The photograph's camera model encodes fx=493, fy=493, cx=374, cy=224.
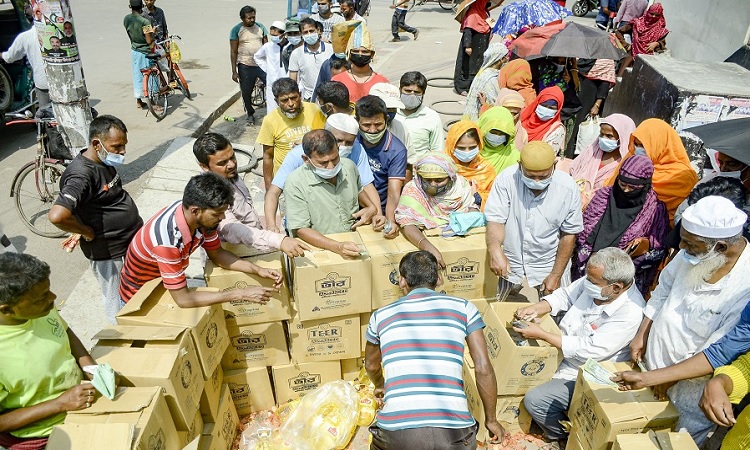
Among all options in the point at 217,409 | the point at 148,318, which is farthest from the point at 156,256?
the point at 217,409

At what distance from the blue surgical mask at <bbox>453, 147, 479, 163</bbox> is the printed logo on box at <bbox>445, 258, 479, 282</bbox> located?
102 cm

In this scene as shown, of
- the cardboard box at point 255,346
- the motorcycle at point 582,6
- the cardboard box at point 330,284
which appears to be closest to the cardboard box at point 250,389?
the cardboard box at point 255,346

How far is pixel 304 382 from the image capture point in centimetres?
354

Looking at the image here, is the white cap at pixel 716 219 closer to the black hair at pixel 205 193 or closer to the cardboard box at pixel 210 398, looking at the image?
the black hair at pixel 205 193

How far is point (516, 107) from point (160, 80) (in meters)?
6.72

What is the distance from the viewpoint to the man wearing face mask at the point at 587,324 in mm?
2891

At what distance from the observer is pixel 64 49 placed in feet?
18.2

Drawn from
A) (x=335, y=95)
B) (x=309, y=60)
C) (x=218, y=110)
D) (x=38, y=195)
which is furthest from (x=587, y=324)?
(x=218, y=110)

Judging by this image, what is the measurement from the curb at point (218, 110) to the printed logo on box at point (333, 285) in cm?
599

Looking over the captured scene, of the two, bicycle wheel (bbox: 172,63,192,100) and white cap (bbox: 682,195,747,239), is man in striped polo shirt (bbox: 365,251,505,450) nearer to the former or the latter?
white cap (bbox: 682,195,747,239)

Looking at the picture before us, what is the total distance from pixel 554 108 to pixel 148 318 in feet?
13.6

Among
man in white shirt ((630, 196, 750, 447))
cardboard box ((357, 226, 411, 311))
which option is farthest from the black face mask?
man in white shirt ((630, 196, 750, 447))

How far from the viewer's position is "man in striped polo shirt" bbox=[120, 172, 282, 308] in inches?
105

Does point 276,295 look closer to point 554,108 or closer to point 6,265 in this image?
point 6,265
